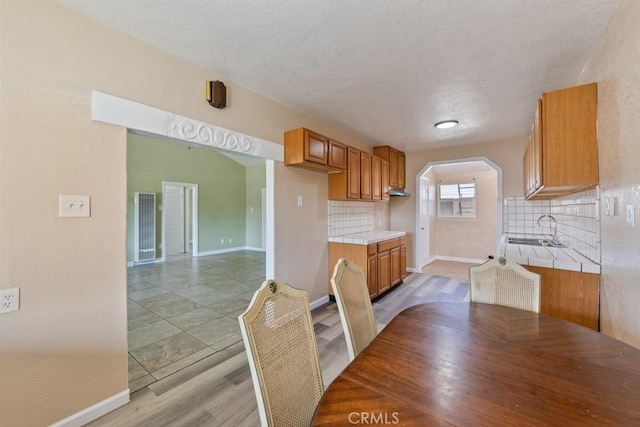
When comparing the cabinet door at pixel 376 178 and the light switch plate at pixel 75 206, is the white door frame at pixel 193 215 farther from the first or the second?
the light switch plate at pixel 75 206

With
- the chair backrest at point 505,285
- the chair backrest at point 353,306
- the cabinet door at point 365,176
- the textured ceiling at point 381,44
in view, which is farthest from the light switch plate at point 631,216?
the cabinet door at point 365,176

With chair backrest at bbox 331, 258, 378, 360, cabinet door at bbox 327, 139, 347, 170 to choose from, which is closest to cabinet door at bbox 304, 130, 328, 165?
cabinet door at bbox 327, 139, 347, 170

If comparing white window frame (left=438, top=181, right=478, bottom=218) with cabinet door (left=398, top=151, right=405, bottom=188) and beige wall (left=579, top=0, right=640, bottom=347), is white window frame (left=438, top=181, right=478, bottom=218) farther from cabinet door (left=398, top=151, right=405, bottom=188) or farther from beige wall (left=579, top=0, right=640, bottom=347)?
beige wall (left=579, top=0, right=640, bottom=347)

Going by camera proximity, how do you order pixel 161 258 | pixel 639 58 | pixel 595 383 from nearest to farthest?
1. pixel 595 383
2. pixel 639 58
3. pixel 161 258

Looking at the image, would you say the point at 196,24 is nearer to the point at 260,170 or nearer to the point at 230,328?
the point at 230,328

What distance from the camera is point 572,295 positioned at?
1.95m

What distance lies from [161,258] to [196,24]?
6340 millimetres

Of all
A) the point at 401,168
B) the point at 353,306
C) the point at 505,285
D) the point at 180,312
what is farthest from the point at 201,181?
the point at 505,285

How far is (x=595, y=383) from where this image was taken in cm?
85

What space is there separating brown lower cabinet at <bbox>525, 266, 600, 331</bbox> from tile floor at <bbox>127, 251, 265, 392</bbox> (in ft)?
8.93

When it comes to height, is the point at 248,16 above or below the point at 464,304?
above

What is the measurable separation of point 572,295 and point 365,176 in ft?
8.55

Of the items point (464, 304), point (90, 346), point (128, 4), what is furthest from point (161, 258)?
point (464, 304)

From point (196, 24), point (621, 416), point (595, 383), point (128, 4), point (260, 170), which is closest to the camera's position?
point (621, 416)
